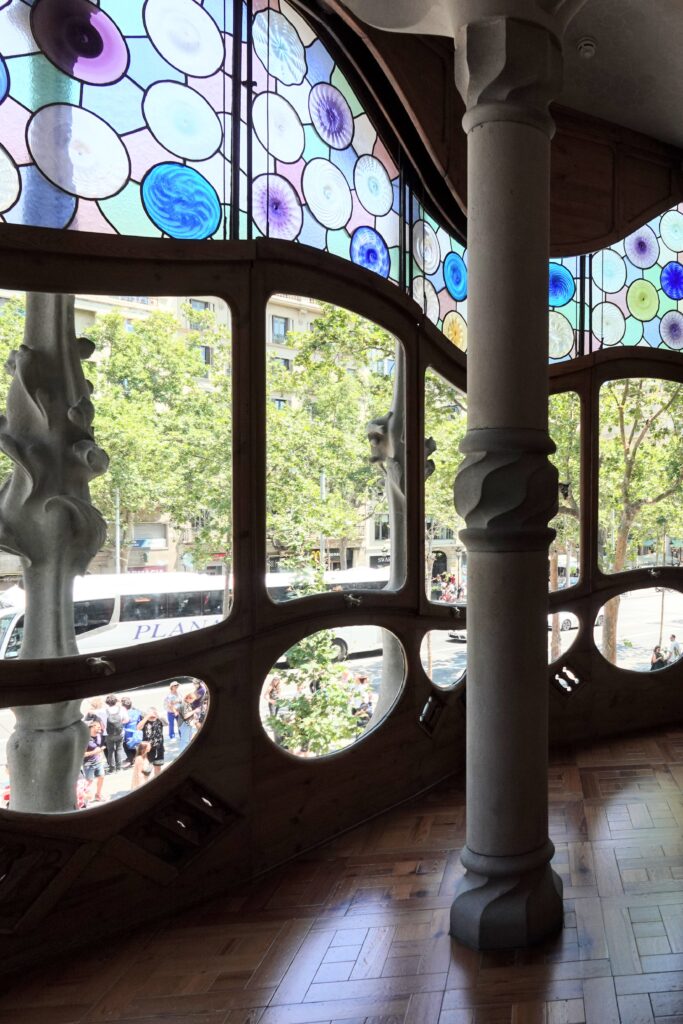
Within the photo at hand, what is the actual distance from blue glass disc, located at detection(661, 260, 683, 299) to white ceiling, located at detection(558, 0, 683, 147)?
2.42 ft

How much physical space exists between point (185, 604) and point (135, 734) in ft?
1.54

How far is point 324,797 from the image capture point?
10.7 feet

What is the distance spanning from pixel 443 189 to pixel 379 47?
75cm

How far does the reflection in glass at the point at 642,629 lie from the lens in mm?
4910

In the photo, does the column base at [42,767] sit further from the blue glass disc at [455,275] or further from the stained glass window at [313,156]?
the blue glass disc at [455,275]

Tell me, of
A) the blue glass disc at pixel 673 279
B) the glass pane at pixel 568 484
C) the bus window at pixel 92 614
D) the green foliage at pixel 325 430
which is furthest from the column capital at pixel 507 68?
the blue glass disc at pixel 673 279

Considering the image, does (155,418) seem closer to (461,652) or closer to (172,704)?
(172,704)

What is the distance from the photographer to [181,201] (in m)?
2.73

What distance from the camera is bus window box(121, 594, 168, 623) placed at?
8.41ft

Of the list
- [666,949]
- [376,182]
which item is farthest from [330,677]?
[376,182]

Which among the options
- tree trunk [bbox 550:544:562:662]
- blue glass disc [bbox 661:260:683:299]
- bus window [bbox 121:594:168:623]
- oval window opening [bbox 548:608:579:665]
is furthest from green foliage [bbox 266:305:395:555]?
blue glass disc [bbox 661:260:683:299]

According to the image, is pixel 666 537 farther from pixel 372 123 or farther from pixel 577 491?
pixel 372 123

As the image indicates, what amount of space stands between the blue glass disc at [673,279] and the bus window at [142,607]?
4.07 metres

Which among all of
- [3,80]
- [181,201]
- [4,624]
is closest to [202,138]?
[181,201]
